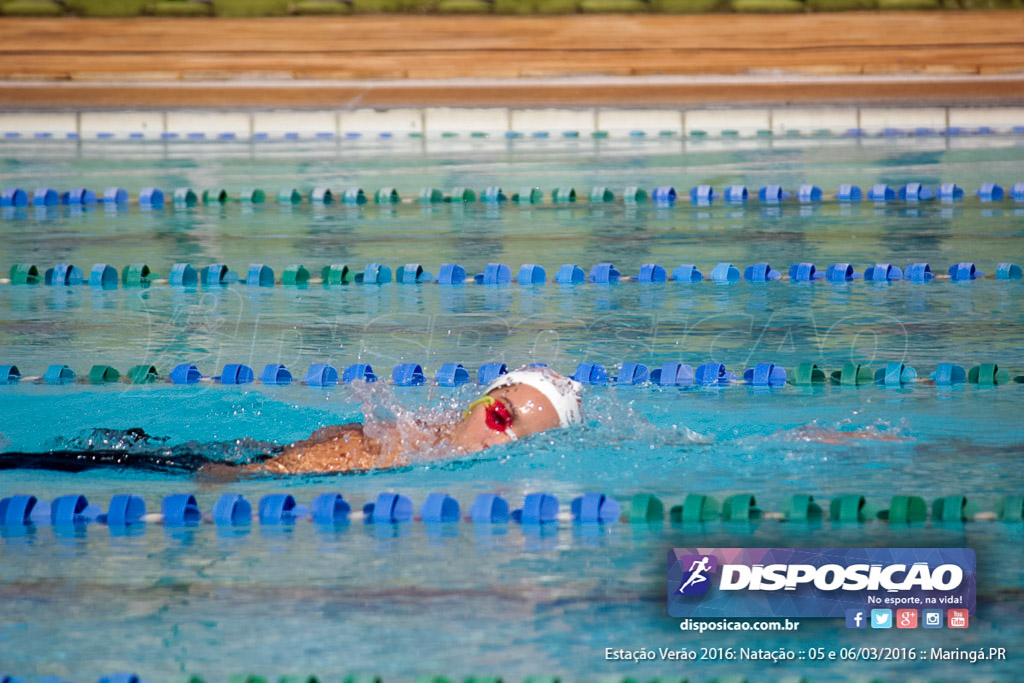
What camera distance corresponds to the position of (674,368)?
195 inches

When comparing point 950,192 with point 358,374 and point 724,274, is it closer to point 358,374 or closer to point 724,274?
point 724,274

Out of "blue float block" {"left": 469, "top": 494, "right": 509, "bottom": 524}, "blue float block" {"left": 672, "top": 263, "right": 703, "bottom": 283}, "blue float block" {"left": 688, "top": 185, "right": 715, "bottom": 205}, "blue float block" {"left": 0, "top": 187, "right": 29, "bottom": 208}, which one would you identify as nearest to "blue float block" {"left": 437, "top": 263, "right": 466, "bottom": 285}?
"blue float block" {"left": 672, "top": 263, "right": 703, "bottom": 283}

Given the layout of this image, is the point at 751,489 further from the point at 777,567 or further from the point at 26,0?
the point at 26,0

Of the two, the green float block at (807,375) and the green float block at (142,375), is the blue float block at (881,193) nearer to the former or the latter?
the green float block at (807,375)

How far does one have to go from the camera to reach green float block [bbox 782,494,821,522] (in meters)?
3.47

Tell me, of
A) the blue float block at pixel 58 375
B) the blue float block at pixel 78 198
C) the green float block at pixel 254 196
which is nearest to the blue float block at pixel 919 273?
the blue float block at pixel 58 375

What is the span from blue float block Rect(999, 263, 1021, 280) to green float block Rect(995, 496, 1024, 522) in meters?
2.96

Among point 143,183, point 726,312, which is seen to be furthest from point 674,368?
point 143,183

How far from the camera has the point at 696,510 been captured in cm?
353

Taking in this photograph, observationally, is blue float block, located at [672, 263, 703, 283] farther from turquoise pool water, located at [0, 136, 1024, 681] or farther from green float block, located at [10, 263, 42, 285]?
green float block, located at [10, 263, 42, 285]

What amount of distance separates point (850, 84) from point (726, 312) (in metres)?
6.46

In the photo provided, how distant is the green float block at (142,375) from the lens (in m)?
5.04

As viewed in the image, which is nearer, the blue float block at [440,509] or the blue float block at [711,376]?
the blue float block at [440,509]

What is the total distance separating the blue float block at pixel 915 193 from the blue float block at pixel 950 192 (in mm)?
71
